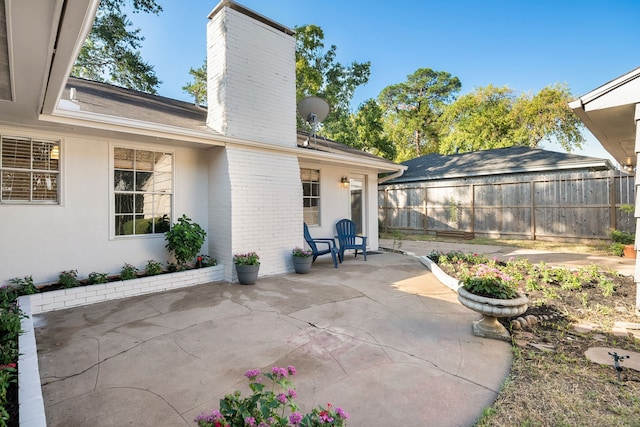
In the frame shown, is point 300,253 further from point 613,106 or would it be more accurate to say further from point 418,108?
point 418,108

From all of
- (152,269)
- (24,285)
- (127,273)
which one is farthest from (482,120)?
(24,285)

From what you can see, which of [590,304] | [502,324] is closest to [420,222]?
[590,304]

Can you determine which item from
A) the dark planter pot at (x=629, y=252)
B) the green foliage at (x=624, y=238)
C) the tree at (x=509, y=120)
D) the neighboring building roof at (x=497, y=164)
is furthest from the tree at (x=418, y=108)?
the dark planter pot at (x=629, y=252)

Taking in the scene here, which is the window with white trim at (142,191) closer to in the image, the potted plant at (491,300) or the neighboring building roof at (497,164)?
the potted plant at (491,300)

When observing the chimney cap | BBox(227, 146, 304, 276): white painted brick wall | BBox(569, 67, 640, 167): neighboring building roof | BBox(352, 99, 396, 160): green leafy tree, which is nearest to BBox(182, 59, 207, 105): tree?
BBox(352, 99, 396, 160): green leafy tree

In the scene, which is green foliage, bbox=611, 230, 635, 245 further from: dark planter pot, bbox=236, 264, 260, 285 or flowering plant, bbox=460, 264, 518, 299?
dark planter pot, bbox=236, 264, 260, 285

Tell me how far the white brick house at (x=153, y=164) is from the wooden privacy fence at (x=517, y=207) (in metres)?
6.91

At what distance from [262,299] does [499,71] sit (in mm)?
20716

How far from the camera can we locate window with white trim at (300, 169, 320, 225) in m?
7.51

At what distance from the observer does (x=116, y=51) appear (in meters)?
10.5

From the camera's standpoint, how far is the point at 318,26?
13.7 metres

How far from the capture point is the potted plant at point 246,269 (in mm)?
5152

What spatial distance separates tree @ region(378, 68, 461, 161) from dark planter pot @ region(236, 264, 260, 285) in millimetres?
22004

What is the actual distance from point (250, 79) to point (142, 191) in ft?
9.18
